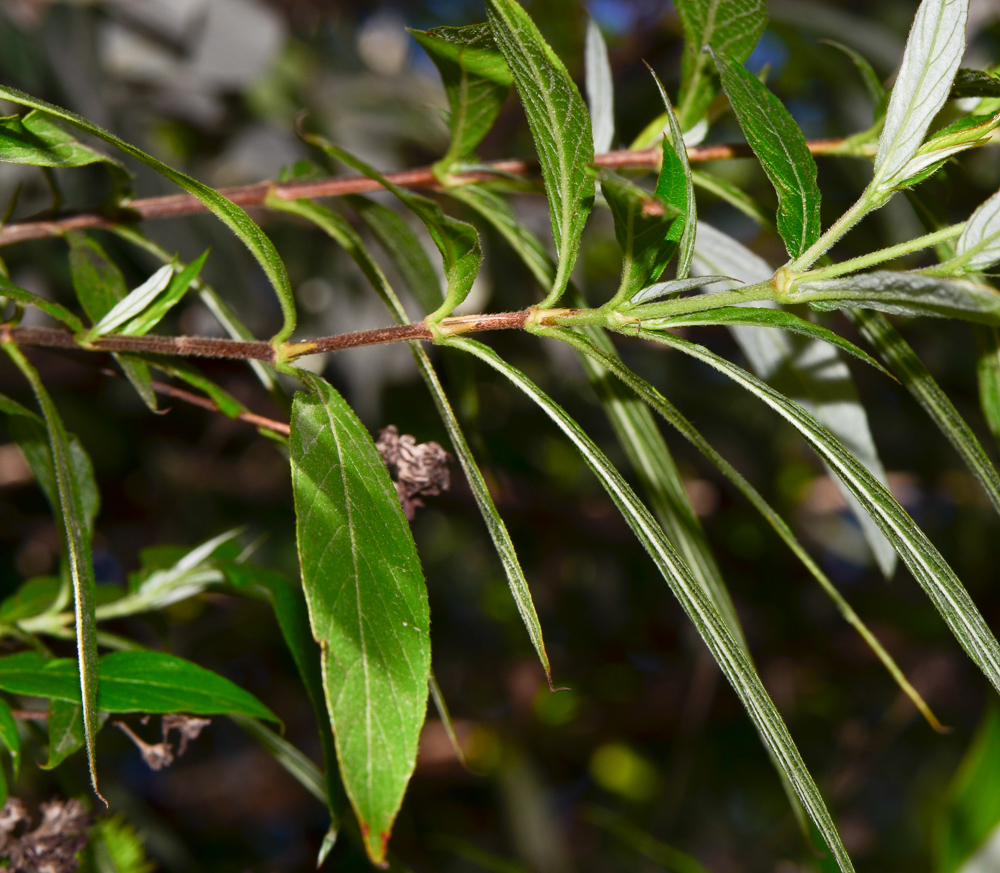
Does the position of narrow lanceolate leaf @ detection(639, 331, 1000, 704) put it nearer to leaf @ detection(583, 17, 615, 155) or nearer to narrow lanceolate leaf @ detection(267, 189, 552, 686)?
narrow lanceolate leaf @ detection(267, 189, 552, 686)

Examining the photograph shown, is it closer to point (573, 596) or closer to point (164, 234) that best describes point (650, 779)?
point (573, 596)

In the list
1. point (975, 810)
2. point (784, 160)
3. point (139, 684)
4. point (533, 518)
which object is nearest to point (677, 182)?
point (784, 160)

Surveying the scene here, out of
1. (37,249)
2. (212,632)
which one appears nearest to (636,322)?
(37,249)

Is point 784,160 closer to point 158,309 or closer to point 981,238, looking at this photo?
point 981,238

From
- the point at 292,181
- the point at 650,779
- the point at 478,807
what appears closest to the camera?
the point at 292,181

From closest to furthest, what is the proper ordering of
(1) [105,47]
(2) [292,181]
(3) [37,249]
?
(2) [292,181], (3) [37,249], (1) [105,47]
